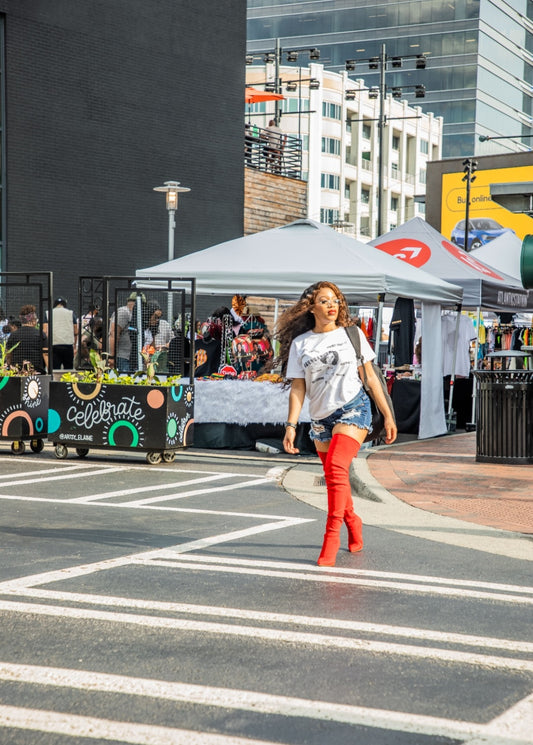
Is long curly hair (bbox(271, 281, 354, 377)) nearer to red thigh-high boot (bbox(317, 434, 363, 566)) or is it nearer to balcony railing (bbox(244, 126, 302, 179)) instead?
red thigh-high boot (bbox(317, 434, 363, 566))

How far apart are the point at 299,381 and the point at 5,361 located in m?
7.62

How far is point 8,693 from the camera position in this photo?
4.08m

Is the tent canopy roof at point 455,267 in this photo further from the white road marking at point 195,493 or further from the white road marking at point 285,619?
the white road marking at point 285,619

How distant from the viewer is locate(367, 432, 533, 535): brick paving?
28.9 ft

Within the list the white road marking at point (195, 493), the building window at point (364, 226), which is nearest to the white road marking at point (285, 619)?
the white road marking at point (195, 493)

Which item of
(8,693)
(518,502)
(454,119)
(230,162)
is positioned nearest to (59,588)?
(8,693)

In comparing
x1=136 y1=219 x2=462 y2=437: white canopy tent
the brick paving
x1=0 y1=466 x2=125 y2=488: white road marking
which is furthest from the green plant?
the brick paving

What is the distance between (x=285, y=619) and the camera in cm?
530

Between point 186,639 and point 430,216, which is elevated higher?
point 430,216

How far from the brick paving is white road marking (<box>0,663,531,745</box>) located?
434 centimetres

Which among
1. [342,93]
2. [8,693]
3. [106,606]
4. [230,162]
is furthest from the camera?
[342,93]

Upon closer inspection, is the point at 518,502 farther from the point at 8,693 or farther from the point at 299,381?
the point at 8,693

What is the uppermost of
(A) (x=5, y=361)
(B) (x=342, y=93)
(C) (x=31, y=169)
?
(B) (x=342, y=93)

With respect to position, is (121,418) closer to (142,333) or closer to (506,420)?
(142,333)
